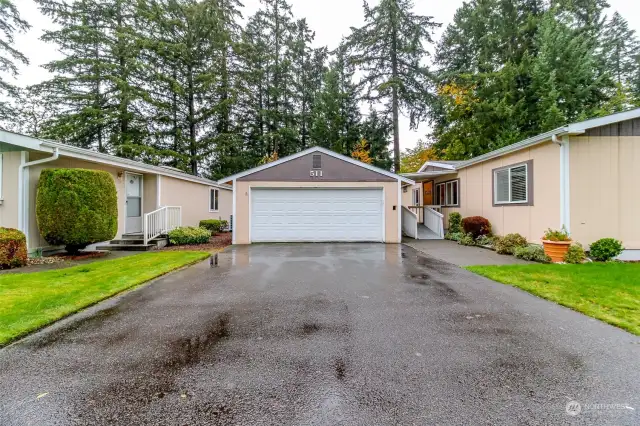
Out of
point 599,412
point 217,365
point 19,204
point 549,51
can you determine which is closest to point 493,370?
point 599,412

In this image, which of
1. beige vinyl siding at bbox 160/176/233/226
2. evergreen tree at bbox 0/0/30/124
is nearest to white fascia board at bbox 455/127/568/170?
beige vinyl siding at bbox 160/176/233/226

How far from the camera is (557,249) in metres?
7.32

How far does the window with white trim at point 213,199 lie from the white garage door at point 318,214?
621 cm

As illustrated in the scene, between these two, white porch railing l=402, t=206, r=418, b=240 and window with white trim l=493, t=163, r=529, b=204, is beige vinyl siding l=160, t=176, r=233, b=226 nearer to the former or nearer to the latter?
white porch railing l=402, t=206, r=418, b=240

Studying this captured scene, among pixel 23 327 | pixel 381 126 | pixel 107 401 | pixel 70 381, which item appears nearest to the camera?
pixel 107 401

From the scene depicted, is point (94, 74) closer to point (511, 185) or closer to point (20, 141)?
point (20, 141)

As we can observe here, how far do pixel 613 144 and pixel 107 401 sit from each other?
1099cm

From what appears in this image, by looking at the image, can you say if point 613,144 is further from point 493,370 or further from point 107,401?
point 107,401

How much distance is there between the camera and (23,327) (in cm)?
343

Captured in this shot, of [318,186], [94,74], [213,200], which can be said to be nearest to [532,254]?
[318,186]

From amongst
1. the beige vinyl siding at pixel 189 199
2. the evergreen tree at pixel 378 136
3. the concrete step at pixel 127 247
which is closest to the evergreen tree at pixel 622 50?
the evergreen tree at pixel 378 136

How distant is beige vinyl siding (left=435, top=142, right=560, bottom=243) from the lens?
8062 mm

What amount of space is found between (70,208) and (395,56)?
21824 mm

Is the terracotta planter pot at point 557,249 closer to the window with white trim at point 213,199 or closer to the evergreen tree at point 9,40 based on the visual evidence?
the window with white trim at point 213,199
